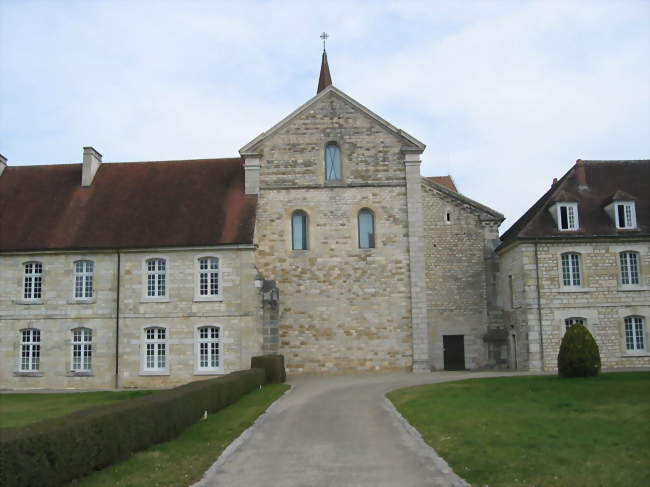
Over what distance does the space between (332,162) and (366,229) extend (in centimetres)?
333

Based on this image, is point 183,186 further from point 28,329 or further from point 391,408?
point 391,408

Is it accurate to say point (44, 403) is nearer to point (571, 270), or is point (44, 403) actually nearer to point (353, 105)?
point (353, 105)

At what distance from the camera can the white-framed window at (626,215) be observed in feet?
94.1

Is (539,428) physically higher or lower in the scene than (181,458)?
higher

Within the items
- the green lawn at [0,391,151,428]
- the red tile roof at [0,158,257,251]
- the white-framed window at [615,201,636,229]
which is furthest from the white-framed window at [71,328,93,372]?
the white-framed window at [615,201,636,229]

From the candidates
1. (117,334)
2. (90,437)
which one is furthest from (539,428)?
(117,334)

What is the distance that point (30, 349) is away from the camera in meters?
28.2

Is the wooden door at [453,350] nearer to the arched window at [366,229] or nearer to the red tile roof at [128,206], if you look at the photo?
the arched window at [366,229]

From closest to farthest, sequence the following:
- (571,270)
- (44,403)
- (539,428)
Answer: (539,428), (44,403), (571,270)

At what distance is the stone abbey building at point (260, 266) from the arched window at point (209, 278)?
63 millimetres

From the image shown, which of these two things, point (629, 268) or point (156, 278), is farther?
point (629, 268)

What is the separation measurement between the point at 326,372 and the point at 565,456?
18.4 meters

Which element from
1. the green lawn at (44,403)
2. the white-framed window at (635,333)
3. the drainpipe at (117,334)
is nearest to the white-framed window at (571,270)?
the white-framed window at (635,333)

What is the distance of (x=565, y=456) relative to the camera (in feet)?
35.4
